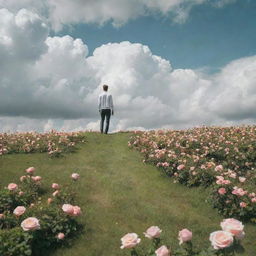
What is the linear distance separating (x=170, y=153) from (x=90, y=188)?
14.8 ft

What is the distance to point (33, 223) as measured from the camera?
7.10 meters

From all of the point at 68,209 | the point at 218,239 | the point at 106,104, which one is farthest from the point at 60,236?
the point at 106,104

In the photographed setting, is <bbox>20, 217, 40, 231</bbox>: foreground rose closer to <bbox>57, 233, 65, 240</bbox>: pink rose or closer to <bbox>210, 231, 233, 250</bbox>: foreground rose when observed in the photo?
<bbox>57, 233, 65, 240</bbox>: pink rose

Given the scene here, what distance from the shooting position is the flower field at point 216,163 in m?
10.5

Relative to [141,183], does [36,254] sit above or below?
below

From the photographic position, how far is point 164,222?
9805 mm

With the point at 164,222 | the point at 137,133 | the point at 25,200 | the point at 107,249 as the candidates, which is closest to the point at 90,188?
the point at 25,200

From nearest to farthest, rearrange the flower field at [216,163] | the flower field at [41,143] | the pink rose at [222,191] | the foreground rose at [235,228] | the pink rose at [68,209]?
the foreground rose at [235,228], the pink rose at [68,209], the pink rose at [222,191], the flower field at [216,163], the flower field at [41,143]

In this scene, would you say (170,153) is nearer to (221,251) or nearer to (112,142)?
(112,142)

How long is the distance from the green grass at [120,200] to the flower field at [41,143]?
2.02ft

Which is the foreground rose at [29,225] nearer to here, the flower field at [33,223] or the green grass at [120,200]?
the flower field at [33,223]

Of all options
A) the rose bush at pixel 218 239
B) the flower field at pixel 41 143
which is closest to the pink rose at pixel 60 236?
the rose bush at pixel 218 239

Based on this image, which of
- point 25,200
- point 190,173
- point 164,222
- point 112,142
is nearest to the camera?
point 164,222

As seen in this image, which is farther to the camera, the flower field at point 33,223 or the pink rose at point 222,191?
the pink rose at point 222,191
